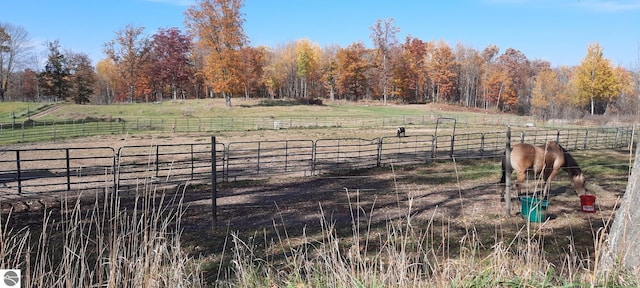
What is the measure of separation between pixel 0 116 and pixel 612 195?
148 ft

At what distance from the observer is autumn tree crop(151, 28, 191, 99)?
5531 cm

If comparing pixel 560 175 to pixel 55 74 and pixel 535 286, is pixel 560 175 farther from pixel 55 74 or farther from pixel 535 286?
pixel 55 74

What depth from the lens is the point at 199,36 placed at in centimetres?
4481

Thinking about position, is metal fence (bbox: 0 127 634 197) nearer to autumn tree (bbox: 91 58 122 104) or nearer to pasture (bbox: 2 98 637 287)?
pasture (bbox: 2 98 637 287)

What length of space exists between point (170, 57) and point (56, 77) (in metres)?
13.8

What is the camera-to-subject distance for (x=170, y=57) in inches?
2205

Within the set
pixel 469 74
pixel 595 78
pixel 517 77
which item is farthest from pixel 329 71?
pixel 595 78

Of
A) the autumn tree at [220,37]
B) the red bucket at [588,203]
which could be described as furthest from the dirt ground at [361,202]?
the autumn tree at [220,37]

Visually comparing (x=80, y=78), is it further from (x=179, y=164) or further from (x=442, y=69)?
(x=442, y=69)

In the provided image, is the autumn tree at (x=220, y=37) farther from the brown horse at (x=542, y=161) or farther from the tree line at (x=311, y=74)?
the brown horse at (x=542, y=161)

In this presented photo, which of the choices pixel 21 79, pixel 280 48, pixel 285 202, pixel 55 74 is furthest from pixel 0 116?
pixel 280 48
